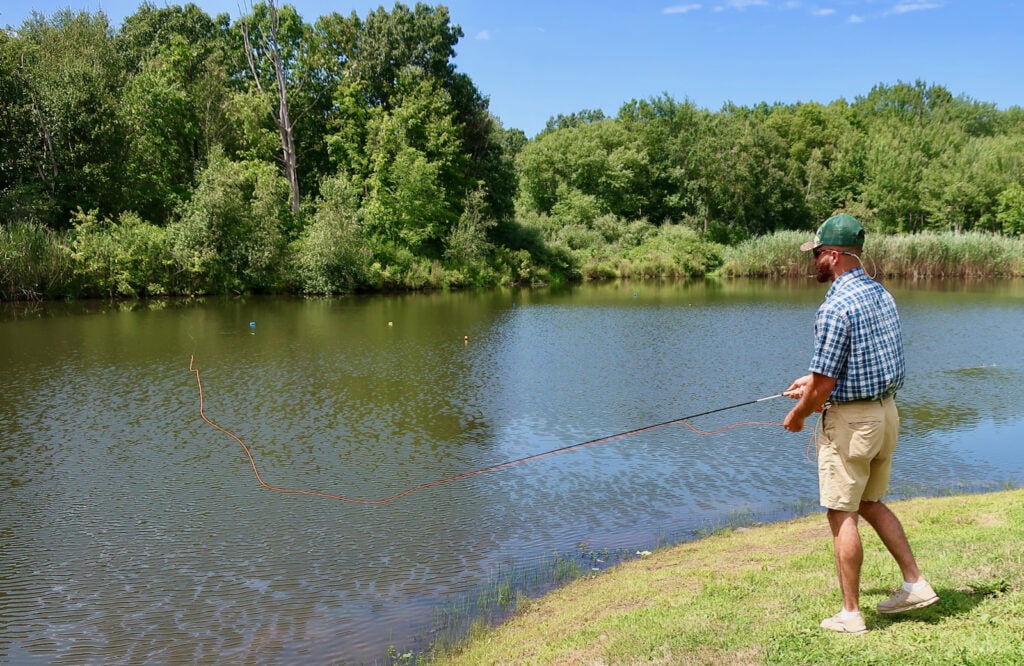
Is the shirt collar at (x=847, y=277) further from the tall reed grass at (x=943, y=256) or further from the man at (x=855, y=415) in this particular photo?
the tall reed grass at (x=943, y=256)

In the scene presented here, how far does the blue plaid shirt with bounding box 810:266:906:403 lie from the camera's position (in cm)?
420

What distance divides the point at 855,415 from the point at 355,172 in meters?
44.8

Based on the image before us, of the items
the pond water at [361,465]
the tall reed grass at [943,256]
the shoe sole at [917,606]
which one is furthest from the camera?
the tall reed grass at [943,256]

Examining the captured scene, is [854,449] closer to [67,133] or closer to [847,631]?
[847,631]

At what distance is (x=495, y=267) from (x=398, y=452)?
3321cm


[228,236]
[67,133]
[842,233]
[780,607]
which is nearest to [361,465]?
[780,607]

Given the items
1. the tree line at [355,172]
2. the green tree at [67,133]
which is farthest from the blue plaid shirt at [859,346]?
the green tree at [67,133]

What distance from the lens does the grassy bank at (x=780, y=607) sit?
4.13 meters

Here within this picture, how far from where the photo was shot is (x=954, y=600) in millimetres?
4543

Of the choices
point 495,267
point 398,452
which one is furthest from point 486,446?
point 495,267

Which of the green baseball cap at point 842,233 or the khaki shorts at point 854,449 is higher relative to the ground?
the green baseball cap at point 842,233

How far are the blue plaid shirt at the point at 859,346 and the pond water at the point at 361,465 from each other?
417cm

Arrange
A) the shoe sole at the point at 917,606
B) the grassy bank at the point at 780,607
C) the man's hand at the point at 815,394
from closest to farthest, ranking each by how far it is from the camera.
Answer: the grassy bank at the point at 780,607 → the man's hand at the point at 815,394 → the shoe sole at the point at 917,606

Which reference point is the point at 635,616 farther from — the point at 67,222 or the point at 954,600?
the point at 67,222
